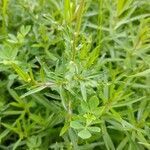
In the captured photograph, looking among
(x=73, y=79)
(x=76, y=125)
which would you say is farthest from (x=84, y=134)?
(x=73, y=79)

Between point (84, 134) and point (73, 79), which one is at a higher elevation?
point (73, 79)

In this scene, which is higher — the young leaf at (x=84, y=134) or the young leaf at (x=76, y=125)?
the young leaf at (x=76, y=125)

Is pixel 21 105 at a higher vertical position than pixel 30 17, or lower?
lower

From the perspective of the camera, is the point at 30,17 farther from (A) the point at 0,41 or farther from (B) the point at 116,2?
(B) the point at 116,2

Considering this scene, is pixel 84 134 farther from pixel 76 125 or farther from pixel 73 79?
pixel 73 79

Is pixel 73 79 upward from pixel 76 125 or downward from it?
upward

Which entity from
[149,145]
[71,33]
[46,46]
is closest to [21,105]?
[46,46]

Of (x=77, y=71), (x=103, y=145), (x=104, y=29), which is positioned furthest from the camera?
(x=104, y=29)

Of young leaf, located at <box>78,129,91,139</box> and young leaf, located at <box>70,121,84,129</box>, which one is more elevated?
young leaf, located at <box>70,121,84,129</box>
